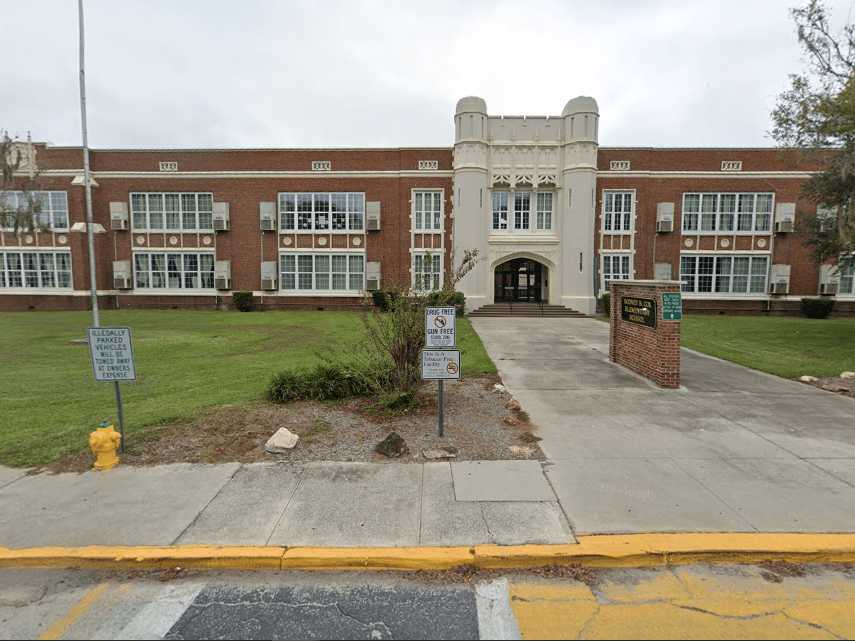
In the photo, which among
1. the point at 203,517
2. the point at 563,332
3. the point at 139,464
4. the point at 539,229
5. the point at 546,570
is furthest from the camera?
the point at 539,229

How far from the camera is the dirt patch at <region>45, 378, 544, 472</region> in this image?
557 centimetres

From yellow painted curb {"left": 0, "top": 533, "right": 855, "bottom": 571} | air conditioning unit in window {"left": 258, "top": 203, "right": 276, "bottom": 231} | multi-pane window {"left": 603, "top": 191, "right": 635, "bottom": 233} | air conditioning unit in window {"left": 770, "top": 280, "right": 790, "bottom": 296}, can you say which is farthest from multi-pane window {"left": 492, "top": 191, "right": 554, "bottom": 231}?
yellow painted curb {"left": 0, "top": 533, "right": 855, "bottom": 571}

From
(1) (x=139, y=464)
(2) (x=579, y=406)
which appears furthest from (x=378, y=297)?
(1) (x=139, y=464)

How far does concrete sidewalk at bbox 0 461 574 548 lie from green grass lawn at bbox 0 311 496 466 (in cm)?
146

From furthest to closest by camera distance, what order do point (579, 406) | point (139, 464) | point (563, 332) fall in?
point (563, 332) < point (579, 406) < point (139, 464)

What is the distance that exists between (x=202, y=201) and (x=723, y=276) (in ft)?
112

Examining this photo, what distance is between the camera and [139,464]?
5.36 m

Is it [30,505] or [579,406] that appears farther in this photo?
[579,406]

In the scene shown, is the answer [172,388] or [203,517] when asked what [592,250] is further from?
[203,517]

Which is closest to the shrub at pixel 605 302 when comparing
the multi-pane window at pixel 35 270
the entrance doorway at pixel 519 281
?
the entrance doorway at pixel 519 281

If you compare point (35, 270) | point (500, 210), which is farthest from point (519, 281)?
point (35, 270)

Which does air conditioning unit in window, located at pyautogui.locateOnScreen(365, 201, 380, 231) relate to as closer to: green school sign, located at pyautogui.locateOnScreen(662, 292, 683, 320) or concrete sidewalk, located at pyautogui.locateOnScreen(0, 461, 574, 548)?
green school sign, located at pyautogui.locateOnScreen(662, 292, 683, 320)

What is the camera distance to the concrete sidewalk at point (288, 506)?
3.87 m

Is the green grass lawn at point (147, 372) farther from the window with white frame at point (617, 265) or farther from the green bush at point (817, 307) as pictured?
the green bush at point (817, 307)
